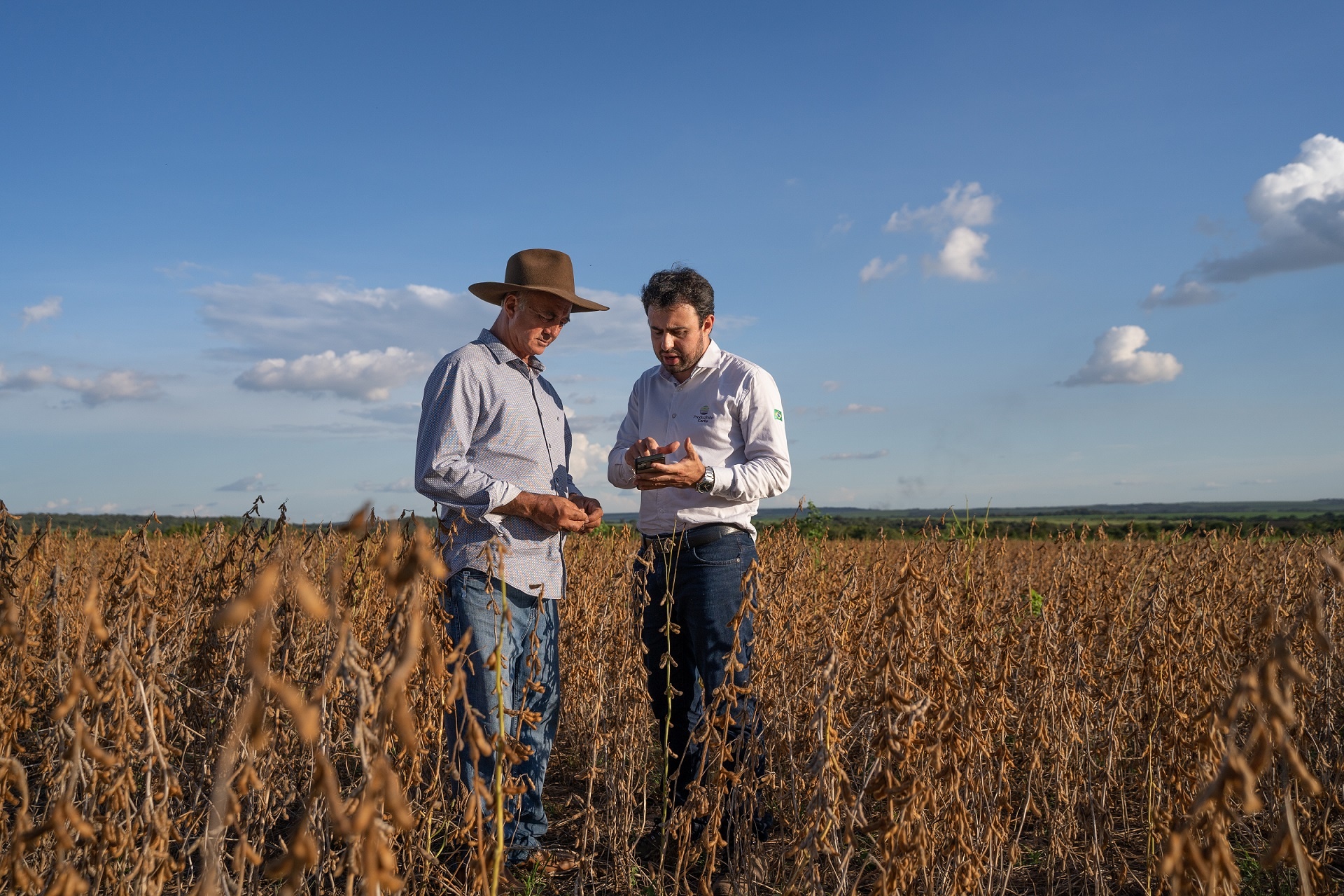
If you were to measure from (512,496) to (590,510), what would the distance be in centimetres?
36

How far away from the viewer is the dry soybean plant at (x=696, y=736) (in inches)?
39.2

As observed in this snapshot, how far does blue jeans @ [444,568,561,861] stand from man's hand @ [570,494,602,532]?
31 cm

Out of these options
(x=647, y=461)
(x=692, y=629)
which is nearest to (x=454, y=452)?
(x=647, y=461)

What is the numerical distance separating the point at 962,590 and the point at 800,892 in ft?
4.88

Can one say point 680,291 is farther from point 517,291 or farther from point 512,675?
Answer: point 512,675

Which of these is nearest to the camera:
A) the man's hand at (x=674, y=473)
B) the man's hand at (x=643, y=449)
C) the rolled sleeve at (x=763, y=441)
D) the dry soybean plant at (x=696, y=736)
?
the dry soybean plant at (x=696, y=736)

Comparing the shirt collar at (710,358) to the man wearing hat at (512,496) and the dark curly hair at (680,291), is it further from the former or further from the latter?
the man wearing hat at (512,496)

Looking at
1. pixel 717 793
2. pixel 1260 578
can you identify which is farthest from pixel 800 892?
pixel 1260 578

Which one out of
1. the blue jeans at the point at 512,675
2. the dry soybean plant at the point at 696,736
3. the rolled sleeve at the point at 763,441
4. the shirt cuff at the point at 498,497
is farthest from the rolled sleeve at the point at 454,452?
the rolled sleeve at the point at 763,441

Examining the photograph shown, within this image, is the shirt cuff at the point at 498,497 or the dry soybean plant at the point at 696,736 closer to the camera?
the dry soybean plant at the point at 696,736

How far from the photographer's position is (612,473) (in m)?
3.40

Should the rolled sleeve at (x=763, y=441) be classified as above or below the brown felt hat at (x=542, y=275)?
below

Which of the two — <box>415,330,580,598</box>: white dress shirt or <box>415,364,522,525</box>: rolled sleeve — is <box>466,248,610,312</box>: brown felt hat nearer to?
<box>415,330,580,598</box>: white dress shirt

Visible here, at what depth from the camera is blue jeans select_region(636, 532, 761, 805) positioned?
122 inches
